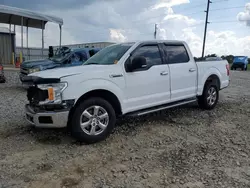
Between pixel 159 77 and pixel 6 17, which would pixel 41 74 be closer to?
pixel 159 77

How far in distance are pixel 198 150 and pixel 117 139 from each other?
146cm

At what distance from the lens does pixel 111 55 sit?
17.2ft

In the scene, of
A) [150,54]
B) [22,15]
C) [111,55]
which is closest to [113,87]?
[111,55]

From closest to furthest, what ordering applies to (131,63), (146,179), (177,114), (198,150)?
1. (146,179)
2. (198,150)
3. (131,63)
4. (177,114)

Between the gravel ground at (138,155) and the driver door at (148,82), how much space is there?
0.59m

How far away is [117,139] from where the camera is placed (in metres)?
4.70

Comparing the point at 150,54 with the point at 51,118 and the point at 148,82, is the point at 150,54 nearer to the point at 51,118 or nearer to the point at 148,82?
the point at 148,82

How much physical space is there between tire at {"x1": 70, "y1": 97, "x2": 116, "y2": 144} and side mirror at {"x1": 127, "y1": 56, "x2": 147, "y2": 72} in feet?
2.79

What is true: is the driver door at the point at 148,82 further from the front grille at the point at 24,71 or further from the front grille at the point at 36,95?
the front grille at the point at 24,71

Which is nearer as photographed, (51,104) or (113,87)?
(51,104)

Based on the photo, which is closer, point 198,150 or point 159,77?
point 198,150


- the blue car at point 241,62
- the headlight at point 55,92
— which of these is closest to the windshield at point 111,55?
the headlight at point 55,92

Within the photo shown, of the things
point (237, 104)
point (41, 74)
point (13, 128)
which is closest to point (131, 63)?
point (41, 74)

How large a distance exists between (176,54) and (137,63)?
1535 mm
